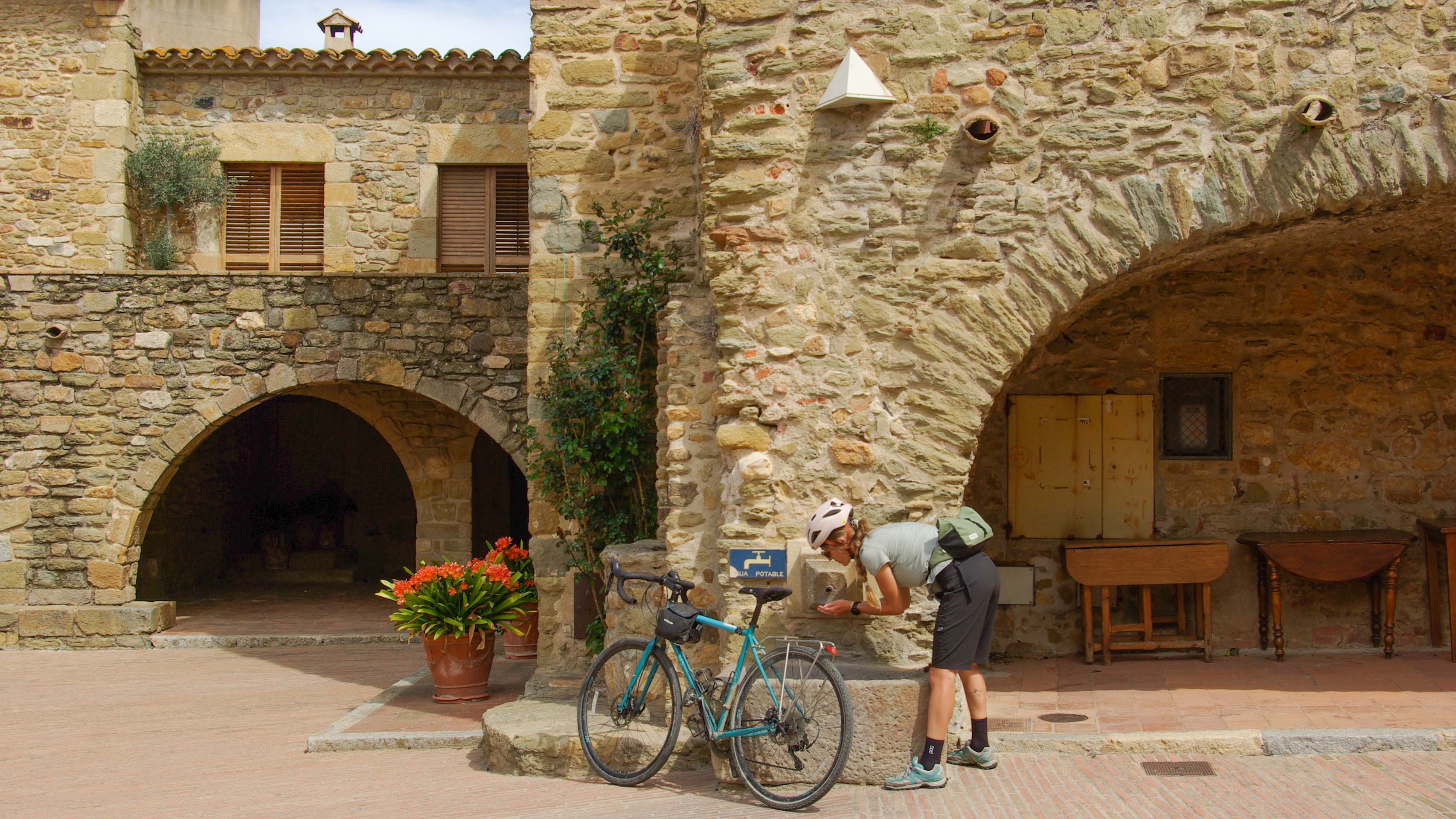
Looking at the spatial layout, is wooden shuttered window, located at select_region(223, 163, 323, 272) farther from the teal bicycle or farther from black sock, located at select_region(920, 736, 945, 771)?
black sock, located at select_region(920, 736, 945, 771)

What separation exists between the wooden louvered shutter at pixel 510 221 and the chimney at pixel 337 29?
291cm

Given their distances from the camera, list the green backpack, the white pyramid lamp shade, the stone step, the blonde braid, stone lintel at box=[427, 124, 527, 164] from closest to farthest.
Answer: the green backpack < the blonde braid < the white pyramid lamp shade < stone lintel at box=[427, 124, 527, 164] < the stone step

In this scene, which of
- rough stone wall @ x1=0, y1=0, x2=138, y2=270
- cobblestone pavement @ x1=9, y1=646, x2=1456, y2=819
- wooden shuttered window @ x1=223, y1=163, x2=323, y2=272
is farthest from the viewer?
wooden shuttered window @ x1=223, y1=163, x2=323, y2=272

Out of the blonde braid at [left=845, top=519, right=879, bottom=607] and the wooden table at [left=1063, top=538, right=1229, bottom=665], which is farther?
the wooden table at [left=1063, top=538, right=1229, bottom=665]

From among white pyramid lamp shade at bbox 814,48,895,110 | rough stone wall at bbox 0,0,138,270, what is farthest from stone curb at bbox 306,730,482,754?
rough stone wall at bbox 0,0,138,270

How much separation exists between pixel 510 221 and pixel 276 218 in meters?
2.51

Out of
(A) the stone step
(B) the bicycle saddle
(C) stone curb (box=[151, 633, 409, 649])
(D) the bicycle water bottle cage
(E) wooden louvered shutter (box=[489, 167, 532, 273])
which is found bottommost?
(C) stone curb (box=[151, 633, 409, 649])

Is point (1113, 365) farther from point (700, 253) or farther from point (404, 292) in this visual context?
point (404, 292)

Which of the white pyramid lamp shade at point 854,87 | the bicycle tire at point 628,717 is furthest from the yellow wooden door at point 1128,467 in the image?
the bicycle tire at point 628,717

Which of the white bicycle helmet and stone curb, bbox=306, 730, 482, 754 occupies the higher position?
the white bicycle helmet

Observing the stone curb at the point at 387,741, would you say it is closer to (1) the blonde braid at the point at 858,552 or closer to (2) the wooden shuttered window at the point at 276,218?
(1) the blonde braid at the point at 858,552

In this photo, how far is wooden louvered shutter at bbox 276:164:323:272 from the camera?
1200cm

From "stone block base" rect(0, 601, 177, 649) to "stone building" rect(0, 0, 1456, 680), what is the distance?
1.8 inches

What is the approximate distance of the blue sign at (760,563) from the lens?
16.8 ft
